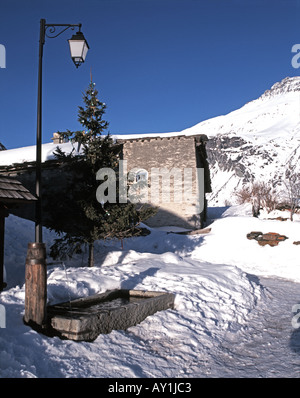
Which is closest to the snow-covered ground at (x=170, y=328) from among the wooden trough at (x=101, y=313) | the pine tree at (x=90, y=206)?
the wooden trough at (x=101, y=313)

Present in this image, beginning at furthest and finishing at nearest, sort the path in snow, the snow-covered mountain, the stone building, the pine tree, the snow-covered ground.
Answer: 1. the snow-covered mountain
2. the stone building
3. the pine tree
4. the path in snow
5. the snow-covered ground

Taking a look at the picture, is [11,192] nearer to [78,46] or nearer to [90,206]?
[78,46]

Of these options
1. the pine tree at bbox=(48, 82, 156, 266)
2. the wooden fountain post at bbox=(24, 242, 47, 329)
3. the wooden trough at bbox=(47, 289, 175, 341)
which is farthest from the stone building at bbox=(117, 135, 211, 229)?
the wooden fountain post at bbox=(24, 242, 47, 329)

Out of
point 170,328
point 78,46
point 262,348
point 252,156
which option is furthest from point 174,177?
point 252,156

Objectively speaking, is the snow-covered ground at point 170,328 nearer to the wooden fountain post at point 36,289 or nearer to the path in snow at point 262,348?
the path in snow at point 262,348

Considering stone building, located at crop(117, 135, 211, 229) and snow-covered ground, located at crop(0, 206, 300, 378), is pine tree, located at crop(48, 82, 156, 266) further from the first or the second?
stone building, located at crop(117, 135, 211, 229)

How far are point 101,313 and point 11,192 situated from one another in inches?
104

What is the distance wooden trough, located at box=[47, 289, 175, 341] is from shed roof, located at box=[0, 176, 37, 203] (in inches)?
75.6

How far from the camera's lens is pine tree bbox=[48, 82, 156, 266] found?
959 centimetres

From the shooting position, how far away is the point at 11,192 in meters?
5.72

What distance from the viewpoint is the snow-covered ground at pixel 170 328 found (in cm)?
400

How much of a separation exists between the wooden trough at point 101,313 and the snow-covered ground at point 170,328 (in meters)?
0.13

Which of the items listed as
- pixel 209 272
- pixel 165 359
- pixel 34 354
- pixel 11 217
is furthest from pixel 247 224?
pixel 34 354
